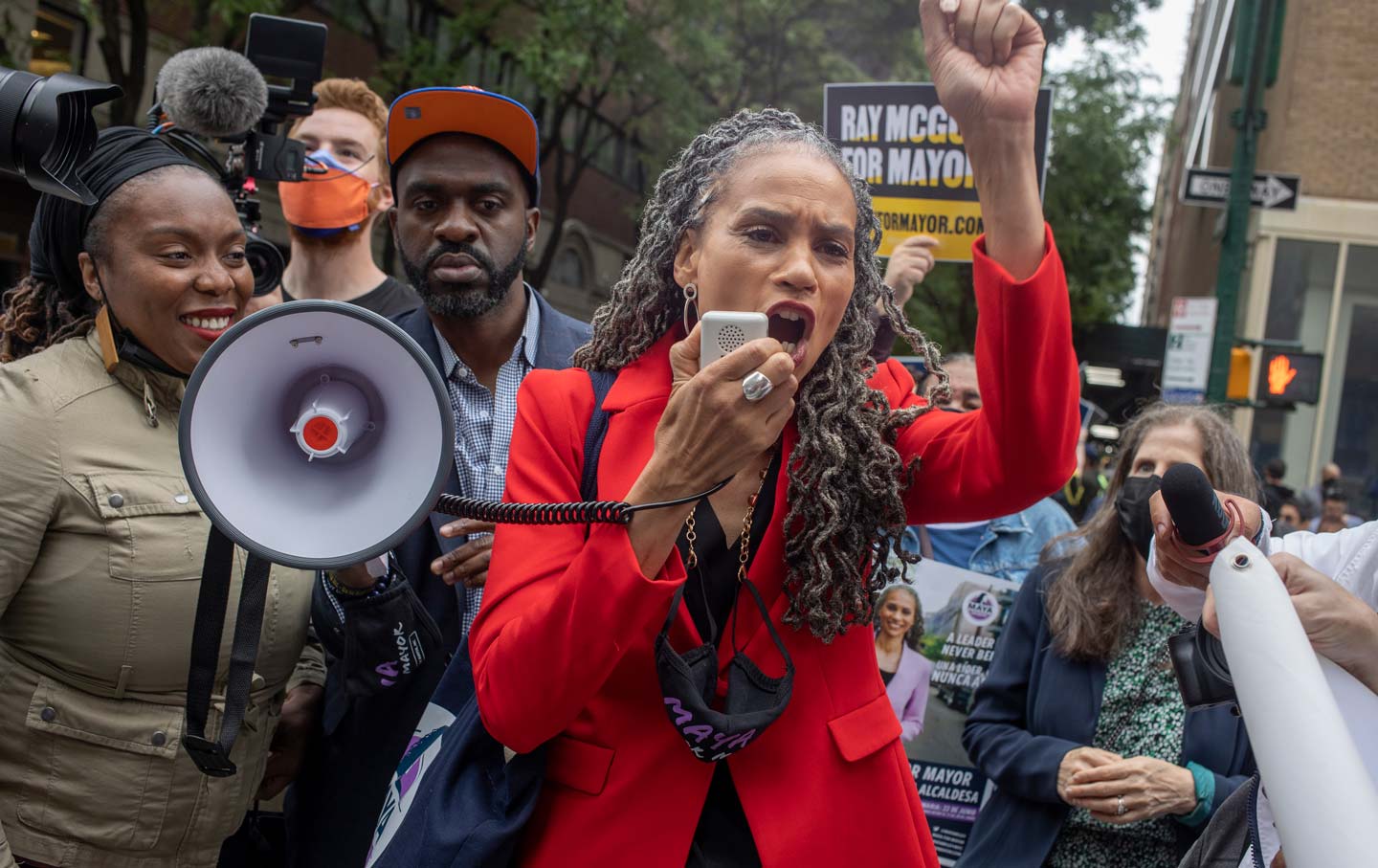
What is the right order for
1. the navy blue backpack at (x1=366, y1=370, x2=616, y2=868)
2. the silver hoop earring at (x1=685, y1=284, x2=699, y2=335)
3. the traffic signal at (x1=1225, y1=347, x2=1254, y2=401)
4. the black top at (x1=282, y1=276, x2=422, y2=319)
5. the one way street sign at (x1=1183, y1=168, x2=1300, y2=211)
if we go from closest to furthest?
1. the navy blue backpack at (x1=366, y1=370, x2=616, y2=868)
2. the silver hoop earring at (x1=685, y1=284, x2=699, y2=335)
3. the black top at (x1=282, y1=276, x2=422, y2=319)
4. the one way street sign at (x1=1183, y1=168, x2=1300, y2=211)
5. the traffic signal at (x1=1225, y1=347, x2=1254, y2=401)

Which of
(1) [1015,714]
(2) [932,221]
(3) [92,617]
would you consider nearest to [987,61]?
(3) [92,617]

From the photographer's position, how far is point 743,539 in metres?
1.97

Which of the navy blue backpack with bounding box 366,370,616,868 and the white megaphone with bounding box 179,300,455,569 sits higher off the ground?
the white megaphone with bounding box 179,300,455,569

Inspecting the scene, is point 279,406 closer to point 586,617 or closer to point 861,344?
point 586,617

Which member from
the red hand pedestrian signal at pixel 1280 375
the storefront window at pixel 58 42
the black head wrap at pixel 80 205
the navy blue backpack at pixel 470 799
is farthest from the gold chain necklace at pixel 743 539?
the storefront window at pixel 58 42

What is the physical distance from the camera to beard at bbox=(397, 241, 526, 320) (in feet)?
10.3

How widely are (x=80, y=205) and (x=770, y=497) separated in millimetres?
1643

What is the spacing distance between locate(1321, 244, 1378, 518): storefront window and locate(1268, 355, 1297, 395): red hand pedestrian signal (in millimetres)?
5863

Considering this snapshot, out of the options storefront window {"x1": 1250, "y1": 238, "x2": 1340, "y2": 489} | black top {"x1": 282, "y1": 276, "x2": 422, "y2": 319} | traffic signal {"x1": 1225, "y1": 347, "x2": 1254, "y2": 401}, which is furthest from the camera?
storefront window {"x1": 1250, "y1": 238, "x2": 1340, "y2": 489}

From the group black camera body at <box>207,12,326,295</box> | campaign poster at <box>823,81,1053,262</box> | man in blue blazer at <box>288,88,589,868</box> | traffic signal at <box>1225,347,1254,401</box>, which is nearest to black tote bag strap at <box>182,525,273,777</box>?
man in blue blazer at <box>288,88,589,868</box>

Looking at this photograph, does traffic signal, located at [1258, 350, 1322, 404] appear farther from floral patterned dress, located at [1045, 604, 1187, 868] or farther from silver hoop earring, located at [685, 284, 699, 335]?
silver hoop earring, located at [685, 284, 699, 335]

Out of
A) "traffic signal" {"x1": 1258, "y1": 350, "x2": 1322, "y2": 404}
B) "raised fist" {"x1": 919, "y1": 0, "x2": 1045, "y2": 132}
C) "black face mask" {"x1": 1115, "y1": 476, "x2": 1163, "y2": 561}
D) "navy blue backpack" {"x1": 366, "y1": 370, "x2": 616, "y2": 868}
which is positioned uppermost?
"raised fist" {"x1": 919, "y1": 0, "x2": 1045, "y2": 132}

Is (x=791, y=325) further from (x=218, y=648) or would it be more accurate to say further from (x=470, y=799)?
(x=218, y=648)

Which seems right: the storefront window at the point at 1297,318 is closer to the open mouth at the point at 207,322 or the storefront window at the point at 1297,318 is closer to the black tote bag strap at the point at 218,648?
the open mouth at the point at 207,322
